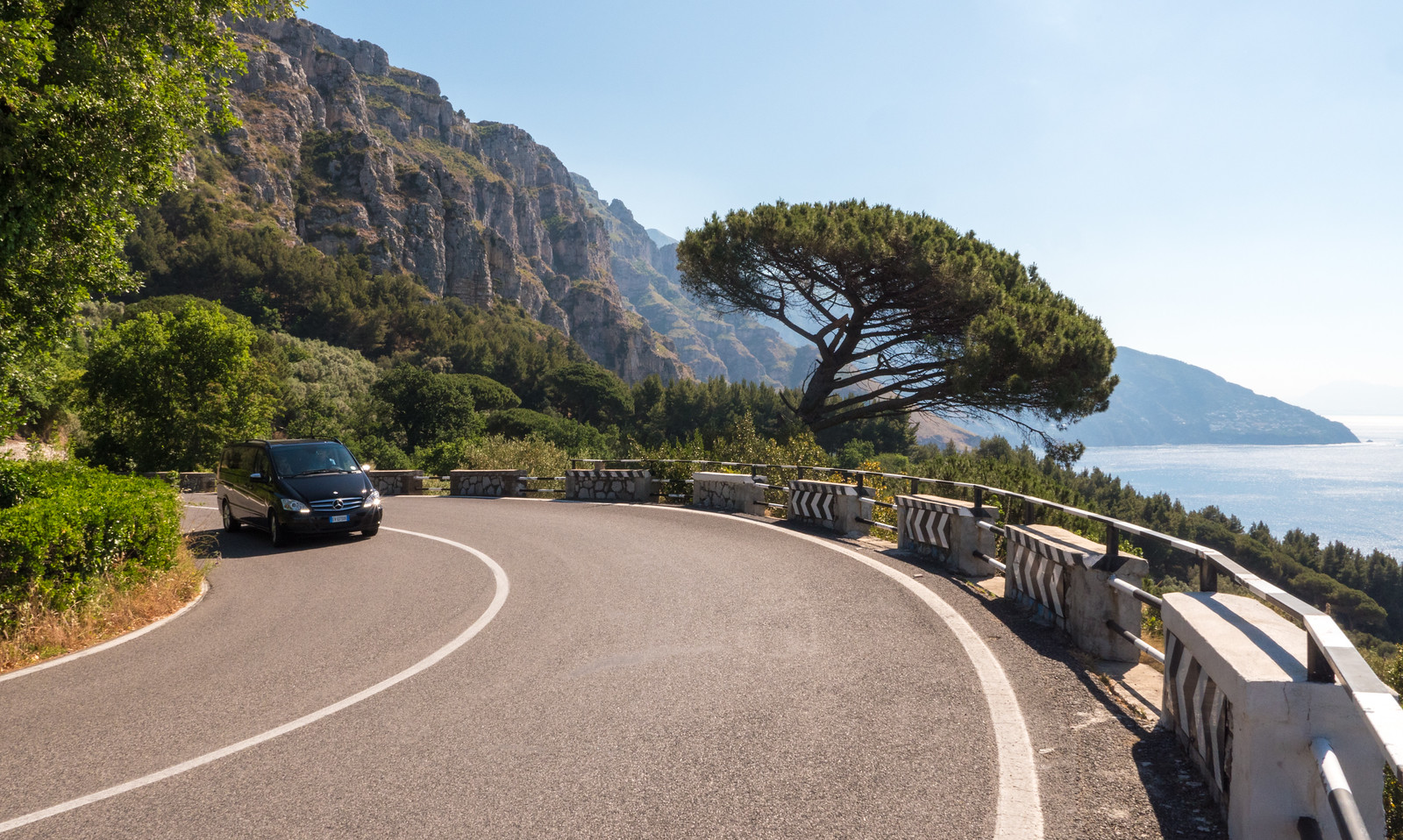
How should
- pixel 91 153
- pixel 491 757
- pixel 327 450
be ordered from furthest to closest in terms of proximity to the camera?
pixel 327 450 < pixel 91 153 < pixel 491 757

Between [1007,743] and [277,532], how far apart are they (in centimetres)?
1182

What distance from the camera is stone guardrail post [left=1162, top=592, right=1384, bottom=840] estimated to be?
267 cm

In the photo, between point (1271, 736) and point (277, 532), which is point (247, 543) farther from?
point (1271, 736)

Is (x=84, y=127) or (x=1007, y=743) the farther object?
(x=84, y=127)

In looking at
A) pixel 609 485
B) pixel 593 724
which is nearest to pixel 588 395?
pixel 609 485

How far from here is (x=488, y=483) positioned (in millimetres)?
21984

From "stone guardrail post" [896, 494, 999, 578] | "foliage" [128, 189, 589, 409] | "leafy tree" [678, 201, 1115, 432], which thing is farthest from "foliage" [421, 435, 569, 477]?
"foliage" [128, 189, 589, 409]

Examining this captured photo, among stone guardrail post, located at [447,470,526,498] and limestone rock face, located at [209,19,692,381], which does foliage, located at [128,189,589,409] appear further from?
stone guardrail post, located at [447,470,526,498]

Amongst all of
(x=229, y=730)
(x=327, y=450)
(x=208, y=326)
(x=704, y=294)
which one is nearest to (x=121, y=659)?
(x=229, y=730)

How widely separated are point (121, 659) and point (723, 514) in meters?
10.5

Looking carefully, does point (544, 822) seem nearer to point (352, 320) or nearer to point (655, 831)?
point (655, 831)

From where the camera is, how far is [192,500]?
2022cm

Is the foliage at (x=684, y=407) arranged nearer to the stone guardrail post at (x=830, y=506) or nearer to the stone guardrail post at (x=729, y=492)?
the stone guardrail post at (x=729, y=492)

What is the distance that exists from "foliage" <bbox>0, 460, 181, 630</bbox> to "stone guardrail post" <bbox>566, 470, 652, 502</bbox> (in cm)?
1093
